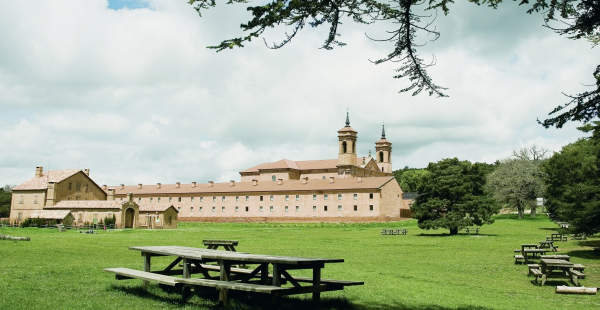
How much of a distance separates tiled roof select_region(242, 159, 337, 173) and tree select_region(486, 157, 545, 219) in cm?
3440

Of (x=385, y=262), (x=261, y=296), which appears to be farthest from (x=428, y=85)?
(x=385, y=262)

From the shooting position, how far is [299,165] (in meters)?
106

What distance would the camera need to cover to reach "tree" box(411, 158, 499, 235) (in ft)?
126

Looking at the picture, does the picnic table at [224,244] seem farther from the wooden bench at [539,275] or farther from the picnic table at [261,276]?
the wooden bench at [539,275]

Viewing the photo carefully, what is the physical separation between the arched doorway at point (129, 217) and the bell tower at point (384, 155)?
67.9 meters

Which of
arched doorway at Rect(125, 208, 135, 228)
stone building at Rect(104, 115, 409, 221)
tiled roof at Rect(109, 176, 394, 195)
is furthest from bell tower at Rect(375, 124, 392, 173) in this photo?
arched doorway at Rect(125, 208, 135, 228)

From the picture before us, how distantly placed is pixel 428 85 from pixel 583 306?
22.9ft

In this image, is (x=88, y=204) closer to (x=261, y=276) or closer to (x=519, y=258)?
(x=519, y=258)

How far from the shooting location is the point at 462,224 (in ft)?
125

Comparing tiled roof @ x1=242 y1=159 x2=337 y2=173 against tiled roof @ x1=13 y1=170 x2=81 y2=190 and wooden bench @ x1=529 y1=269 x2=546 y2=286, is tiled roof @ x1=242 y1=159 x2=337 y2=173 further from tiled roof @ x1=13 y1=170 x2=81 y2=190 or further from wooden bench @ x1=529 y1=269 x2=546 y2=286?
wooden bench @ x1=529 y1=269 x2=546 y2=286

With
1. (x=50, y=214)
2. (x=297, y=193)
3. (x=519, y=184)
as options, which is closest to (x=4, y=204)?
(x=50, y=214)

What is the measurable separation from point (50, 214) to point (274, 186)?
37327mm

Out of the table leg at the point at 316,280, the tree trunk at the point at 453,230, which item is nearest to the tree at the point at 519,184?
the tree trunk at the point at 453,230

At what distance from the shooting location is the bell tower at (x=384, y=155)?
11412cm
